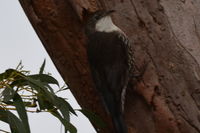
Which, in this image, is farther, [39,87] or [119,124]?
[119,124]

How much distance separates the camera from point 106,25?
13.7 ft

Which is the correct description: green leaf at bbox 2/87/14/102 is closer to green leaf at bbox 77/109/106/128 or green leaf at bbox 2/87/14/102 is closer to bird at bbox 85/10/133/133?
green leaf at bbox 77/109/106/128

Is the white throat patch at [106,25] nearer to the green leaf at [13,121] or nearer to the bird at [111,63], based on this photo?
the bird at [111,63]

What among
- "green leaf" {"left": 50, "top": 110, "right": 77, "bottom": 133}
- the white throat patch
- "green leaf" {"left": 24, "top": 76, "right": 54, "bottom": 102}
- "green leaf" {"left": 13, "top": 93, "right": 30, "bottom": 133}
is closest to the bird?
the white throat patch


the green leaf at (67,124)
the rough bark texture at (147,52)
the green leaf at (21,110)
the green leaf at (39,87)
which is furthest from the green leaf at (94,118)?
the green leaf at (21,110)

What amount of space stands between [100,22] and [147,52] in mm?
505

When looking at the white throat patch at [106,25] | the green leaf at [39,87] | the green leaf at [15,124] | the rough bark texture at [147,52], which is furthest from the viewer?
the white throat patch at [106,25]

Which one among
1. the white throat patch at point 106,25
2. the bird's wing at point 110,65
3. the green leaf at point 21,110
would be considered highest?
the green leaf at point 21,110

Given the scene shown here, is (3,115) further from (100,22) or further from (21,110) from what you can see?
(100,22)

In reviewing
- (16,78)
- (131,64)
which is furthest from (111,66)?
(16,78)

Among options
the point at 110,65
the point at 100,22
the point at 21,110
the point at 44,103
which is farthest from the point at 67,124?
the point at 100,22

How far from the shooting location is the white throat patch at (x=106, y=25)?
393 centimetres

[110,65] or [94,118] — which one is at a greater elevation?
[110,65]

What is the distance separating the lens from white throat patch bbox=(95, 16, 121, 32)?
3.93 m
